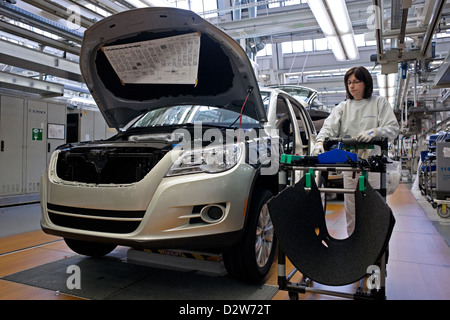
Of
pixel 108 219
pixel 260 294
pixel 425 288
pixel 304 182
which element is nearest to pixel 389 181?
pixel 304 182

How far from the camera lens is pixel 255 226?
2.43 meters

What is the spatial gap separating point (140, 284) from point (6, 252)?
1.80m

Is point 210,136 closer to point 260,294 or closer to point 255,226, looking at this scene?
point 255,226

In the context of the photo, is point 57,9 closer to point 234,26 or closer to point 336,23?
point 234,26

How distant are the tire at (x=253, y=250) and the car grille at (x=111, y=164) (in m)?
0.80

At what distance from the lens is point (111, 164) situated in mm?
2297

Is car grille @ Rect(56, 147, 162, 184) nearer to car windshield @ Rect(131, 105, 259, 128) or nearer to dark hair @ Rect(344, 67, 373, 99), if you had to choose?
car windshield @ Rect(131, 105, 259, 128)

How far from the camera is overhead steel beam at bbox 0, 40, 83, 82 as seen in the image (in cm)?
491

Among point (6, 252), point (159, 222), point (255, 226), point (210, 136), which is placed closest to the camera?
point (159, 222)

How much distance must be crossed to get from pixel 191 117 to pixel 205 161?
113cm

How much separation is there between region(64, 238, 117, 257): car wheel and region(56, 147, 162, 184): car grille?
860 millimetres

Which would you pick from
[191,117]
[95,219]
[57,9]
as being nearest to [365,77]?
[191,117]

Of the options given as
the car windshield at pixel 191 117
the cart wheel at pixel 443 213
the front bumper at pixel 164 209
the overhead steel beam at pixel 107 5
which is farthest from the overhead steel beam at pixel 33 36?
the cart wheel at pixel 443 213

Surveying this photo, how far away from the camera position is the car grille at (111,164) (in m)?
2.21
